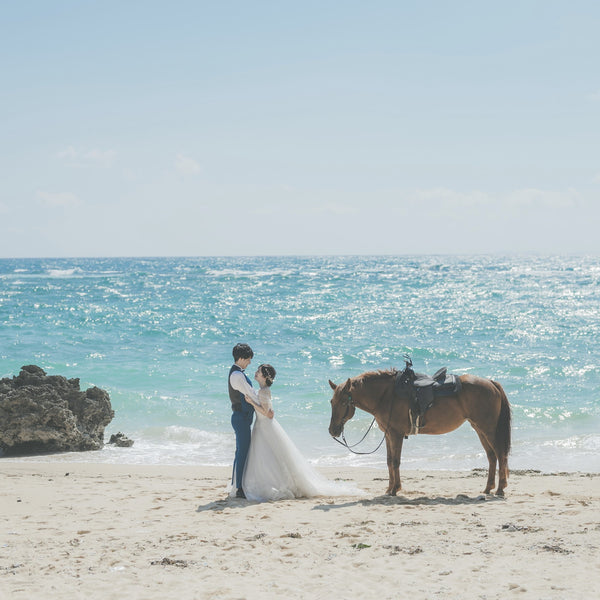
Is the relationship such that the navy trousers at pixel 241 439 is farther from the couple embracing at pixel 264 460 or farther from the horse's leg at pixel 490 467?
the horse's leg at pixel 490 467

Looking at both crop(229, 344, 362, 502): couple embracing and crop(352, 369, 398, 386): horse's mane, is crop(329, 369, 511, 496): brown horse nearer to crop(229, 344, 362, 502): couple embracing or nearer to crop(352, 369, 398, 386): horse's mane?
crop(352, 369, 398, 386): horse's mane

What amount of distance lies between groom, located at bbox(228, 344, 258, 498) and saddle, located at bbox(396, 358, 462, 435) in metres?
1.75

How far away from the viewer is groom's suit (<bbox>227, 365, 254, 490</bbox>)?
757 cm

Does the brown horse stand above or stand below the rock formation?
above

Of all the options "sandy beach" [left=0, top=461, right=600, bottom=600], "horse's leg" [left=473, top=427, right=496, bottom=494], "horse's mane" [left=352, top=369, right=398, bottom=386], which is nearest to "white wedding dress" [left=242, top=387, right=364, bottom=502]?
"sandy beach" [left=0, top=461, right=600, bottom=600]

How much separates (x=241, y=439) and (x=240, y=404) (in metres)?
0.45

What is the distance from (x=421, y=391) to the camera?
7.39 metres

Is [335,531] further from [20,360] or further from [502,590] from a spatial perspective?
[20,360]

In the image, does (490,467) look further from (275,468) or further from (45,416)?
(45,416)

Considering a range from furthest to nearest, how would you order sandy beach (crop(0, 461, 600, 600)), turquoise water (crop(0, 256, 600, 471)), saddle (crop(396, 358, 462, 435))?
turquoise water (crop(0, 256, 600, 471)) < saddle (crop(396, 358, 462, 435)) < sandy beach (crop(0, 461, 600, 600))

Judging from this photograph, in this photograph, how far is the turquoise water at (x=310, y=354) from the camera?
11727 millimetres

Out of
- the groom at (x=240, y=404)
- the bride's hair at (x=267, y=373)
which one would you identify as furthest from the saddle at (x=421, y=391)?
the groom at (x=240, y=404)

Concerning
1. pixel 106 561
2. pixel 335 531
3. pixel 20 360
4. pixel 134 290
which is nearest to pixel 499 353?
pixel 20 360

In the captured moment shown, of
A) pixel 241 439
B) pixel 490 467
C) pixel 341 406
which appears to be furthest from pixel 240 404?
pixel 490 467
